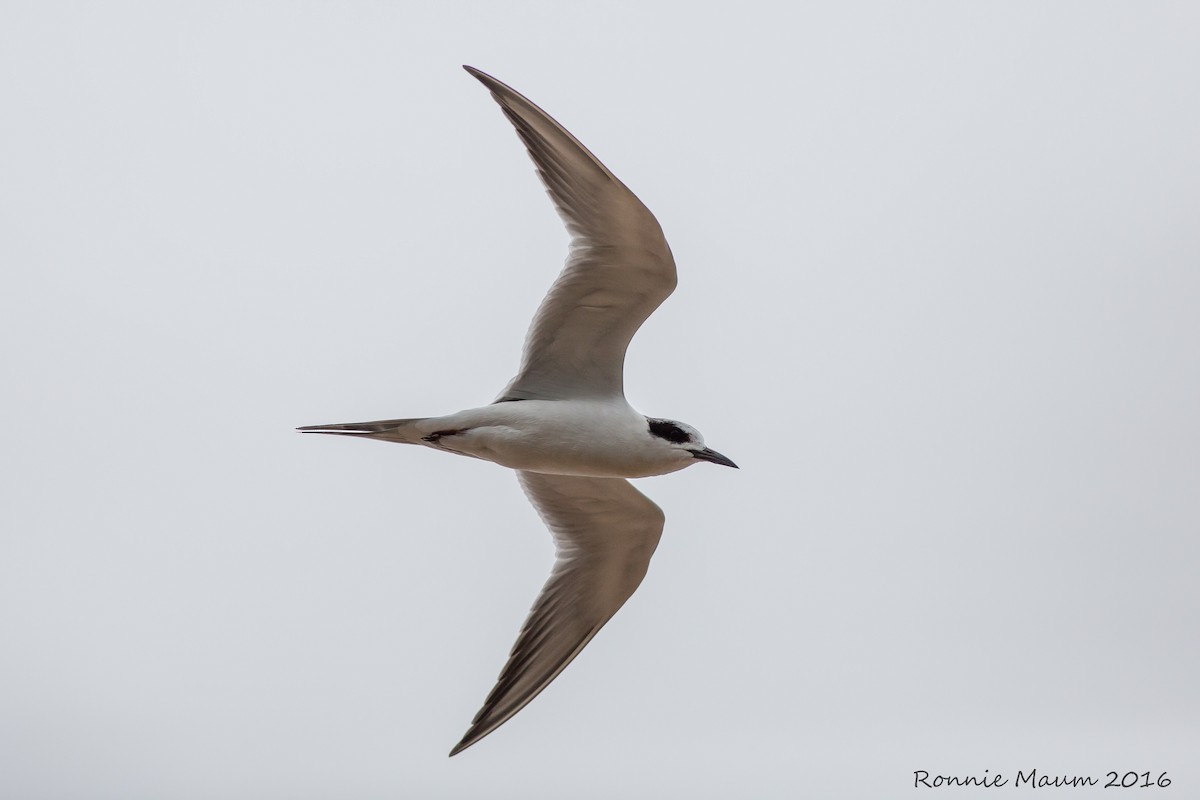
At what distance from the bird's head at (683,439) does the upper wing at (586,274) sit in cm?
34

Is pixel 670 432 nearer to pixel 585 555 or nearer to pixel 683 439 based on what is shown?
pixel 683 439

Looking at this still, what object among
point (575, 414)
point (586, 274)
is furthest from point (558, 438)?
point (586, 274)

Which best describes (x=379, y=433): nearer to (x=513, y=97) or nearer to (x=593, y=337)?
(x=593, y=337)

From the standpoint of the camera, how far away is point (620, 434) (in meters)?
6.09

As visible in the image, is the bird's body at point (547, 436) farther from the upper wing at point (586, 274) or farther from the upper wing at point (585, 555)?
the upper wing at point (585, 555)

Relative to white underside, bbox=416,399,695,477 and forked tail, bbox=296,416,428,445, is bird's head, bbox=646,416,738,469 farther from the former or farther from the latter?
forked tail, bbox=296,416,428,445

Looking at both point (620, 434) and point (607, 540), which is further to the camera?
point (607, 540)

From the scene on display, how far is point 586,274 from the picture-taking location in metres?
5.91

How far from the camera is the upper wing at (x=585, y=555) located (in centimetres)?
677

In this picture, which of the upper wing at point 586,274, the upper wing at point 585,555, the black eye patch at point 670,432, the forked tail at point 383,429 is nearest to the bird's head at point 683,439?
the black eye patch at point 670,432

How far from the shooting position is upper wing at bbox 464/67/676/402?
558 cm

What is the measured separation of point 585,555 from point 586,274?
184cm

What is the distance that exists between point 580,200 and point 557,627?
252 centimetres

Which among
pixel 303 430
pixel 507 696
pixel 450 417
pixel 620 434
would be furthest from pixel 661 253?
pixel 507 696
